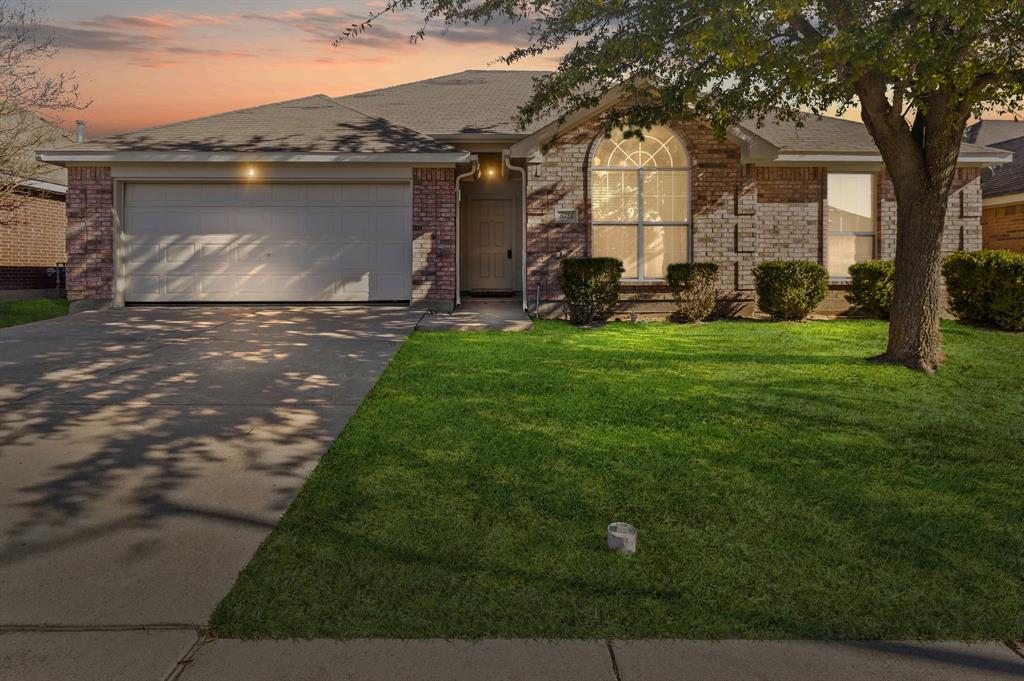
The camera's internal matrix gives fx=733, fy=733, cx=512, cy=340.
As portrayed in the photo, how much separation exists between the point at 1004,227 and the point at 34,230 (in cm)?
2581

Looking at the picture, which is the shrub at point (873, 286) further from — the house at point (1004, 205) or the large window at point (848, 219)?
the house at point (1004, 205)

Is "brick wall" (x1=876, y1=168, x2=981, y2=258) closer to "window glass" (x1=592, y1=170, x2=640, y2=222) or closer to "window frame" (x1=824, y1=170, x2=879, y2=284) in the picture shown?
"window frame" (x1=824, y1=170, x2=879, y2=284)

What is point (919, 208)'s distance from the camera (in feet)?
28.9

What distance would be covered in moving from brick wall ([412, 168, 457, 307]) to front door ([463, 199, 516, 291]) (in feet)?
9.64

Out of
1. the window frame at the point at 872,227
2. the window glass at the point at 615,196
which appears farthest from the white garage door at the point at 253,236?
the window frame at the point at 872,227

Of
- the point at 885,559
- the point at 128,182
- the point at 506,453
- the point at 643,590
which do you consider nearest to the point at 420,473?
the point at 506,453

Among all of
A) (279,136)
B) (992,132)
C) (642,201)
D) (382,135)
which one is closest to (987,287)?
(642,201)

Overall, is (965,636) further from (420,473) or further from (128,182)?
(128,182)

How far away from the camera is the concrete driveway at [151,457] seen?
3188 mm

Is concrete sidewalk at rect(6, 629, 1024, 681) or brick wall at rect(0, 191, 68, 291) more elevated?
brick wall at rect(0, 191, 68, 291)

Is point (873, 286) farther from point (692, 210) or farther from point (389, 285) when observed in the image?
point (389, 285)

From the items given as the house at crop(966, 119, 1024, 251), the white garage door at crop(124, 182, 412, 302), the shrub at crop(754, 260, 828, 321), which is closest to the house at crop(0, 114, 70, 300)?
the white garage door at crop(124, 182, 412, 302)

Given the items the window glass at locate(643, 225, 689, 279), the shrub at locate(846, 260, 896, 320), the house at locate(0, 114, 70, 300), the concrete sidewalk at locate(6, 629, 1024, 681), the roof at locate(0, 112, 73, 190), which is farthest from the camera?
the house at locate(0, 114, 70, 300)

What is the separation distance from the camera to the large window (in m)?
15.5
